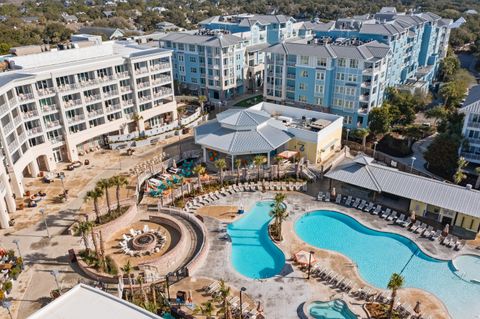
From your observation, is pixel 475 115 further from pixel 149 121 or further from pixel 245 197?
pixel 149 121

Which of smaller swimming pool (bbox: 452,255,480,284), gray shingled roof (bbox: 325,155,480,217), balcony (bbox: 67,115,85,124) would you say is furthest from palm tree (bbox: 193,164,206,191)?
smaller swimming pool (bbox: 452,255,480,284)

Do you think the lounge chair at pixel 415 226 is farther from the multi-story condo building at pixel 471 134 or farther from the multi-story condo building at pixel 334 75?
the multi-story condo building at pixel 334 75

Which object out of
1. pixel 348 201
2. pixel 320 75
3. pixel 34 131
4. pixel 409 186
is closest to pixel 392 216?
pixel 409 186

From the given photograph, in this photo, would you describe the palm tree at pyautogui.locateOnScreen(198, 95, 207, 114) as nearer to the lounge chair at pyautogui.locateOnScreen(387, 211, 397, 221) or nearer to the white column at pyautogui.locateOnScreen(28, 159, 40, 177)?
the white column at pyautogui.locateOnScreen(28, 159, 40, 177)

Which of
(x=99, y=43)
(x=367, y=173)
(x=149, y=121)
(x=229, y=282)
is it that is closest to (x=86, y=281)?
(x=229, y=282)

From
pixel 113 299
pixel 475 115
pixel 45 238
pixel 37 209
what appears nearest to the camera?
pixel 113 299
